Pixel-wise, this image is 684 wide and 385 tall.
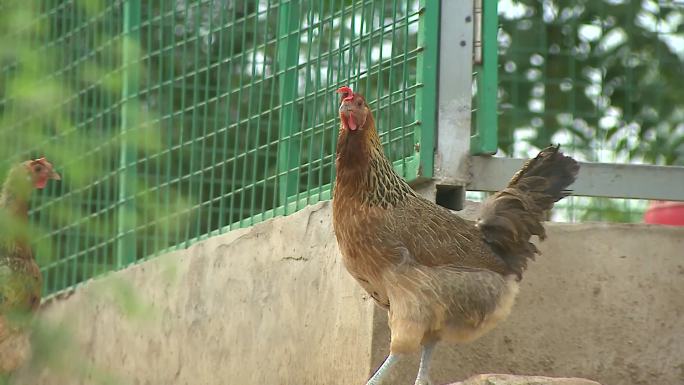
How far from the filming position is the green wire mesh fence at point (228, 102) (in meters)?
6.21

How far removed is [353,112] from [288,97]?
1.37m

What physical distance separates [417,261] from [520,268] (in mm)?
600

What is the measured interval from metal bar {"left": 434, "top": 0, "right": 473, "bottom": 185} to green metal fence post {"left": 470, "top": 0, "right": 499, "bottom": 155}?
8cm

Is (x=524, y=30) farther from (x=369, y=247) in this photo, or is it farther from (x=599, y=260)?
(x=369, y=247)

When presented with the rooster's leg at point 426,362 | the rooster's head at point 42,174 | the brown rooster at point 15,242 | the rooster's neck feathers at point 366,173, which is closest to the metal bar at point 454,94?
the rooster's neck feathers at point 366,173

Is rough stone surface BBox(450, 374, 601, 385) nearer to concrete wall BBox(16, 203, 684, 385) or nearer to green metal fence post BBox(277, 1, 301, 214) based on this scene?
concrete wall BBox(16, 203, 684, 385)

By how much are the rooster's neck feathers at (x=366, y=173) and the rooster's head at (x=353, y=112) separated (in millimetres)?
31

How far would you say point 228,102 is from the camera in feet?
23.4

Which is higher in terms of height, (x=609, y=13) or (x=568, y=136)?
(x=609, y=13)

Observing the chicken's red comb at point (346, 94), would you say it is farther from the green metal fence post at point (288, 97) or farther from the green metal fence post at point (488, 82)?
the green metal fence post at point (288, 97)

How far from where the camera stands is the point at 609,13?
8.05m

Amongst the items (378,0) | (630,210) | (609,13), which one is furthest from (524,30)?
(378,0)

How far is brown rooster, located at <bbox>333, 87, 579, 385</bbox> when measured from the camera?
5277mm

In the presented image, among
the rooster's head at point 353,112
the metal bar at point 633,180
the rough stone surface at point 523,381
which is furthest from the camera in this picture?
the metal bar at point 633,180
